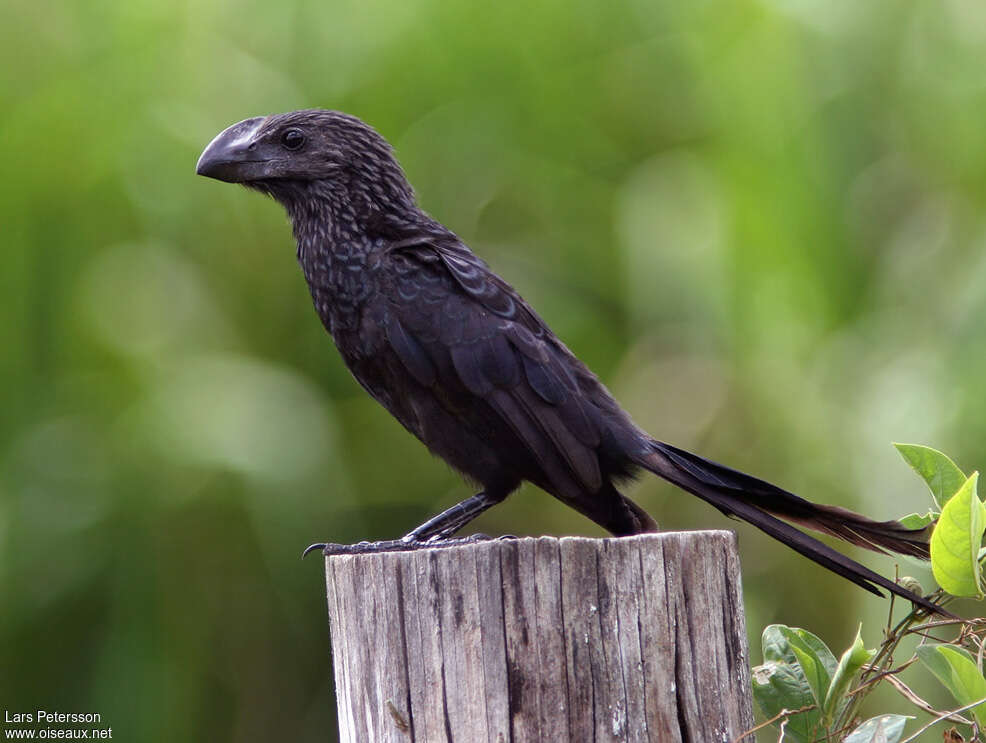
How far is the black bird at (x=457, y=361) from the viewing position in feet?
7.98

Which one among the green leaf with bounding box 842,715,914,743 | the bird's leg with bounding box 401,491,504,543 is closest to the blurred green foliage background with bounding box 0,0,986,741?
the bird's leg with bounding box 401,491,504,543

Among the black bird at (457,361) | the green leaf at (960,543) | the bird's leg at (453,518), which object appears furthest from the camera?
the bird's leg at (453,518)

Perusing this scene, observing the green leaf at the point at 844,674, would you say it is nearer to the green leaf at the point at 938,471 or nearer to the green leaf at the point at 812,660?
the green leaf at the point at 812,660

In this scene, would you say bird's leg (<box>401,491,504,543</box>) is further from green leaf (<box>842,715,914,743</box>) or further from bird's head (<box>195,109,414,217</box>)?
green leaf (<box>842,715,914,743</box>)

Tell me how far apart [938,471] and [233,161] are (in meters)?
1.86

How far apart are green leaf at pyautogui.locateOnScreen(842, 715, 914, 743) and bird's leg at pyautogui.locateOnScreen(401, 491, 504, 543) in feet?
3.88

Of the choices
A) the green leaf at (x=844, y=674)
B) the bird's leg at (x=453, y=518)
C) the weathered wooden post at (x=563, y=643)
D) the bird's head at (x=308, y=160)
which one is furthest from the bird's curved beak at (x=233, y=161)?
the green leaf at (x=844, y=674)

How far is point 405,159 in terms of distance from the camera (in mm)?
3947

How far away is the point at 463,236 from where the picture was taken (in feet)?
12.7

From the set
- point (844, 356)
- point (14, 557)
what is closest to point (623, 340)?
point (844, 356)

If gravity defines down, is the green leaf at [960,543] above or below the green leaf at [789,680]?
above

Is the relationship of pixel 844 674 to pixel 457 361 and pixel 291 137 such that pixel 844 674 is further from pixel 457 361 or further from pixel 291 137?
pixel 291 137

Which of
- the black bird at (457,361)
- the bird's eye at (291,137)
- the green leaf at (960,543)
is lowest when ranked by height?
the green leaf at (960,543)

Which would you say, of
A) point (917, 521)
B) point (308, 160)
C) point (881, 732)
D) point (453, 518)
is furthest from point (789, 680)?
point (308, 160)
